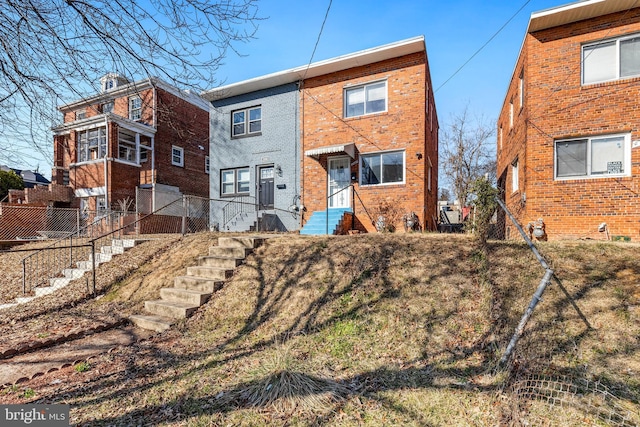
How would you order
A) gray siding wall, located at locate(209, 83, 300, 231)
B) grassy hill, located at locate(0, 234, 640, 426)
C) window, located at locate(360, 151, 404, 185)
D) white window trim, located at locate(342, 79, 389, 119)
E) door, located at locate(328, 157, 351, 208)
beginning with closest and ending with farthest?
1. grassy hill, located at locate(0, 234, 640, 426)
2. window, located at locate(360, 151, 404, 185)
3. white window trim, located at locate(342, 79, 389, 119)
4. door, located at locate(328, 157, 351, 208)
5. gray siding wall, located at locate(209, 83, 300, 231)

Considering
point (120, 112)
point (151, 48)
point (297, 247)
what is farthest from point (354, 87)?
point (120, 112)

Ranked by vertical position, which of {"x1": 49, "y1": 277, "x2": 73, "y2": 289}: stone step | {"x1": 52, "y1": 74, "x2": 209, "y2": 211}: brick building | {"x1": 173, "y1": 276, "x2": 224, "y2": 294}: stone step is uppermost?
{"x1": 52, "y1": 74, "x2": 209, "y2": 211}: brick building

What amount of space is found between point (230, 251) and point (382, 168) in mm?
7387

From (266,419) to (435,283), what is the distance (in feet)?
11.0

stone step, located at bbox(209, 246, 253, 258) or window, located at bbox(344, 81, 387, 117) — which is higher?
window, located at bbox(344, 81, 387, 117)

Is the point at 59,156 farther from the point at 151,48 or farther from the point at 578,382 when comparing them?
the point at 578,382

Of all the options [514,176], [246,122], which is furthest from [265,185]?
[514,176]

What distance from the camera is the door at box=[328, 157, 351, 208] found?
13023 mm

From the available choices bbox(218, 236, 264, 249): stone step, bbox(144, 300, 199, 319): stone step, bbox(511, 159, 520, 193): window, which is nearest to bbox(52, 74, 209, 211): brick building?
bbox(218, 236, 264, 249): stone step

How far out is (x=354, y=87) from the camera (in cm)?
1316

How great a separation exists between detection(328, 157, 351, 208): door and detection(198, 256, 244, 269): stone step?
6813mm

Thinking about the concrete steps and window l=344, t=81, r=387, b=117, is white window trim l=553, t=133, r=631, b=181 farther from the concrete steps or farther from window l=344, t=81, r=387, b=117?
the concrete steps

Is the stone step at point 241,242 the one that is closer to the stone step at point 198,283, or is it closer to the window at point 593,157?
the stone step at point 198,283

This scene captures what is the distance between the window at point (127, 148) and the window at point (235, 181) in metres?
6.96
